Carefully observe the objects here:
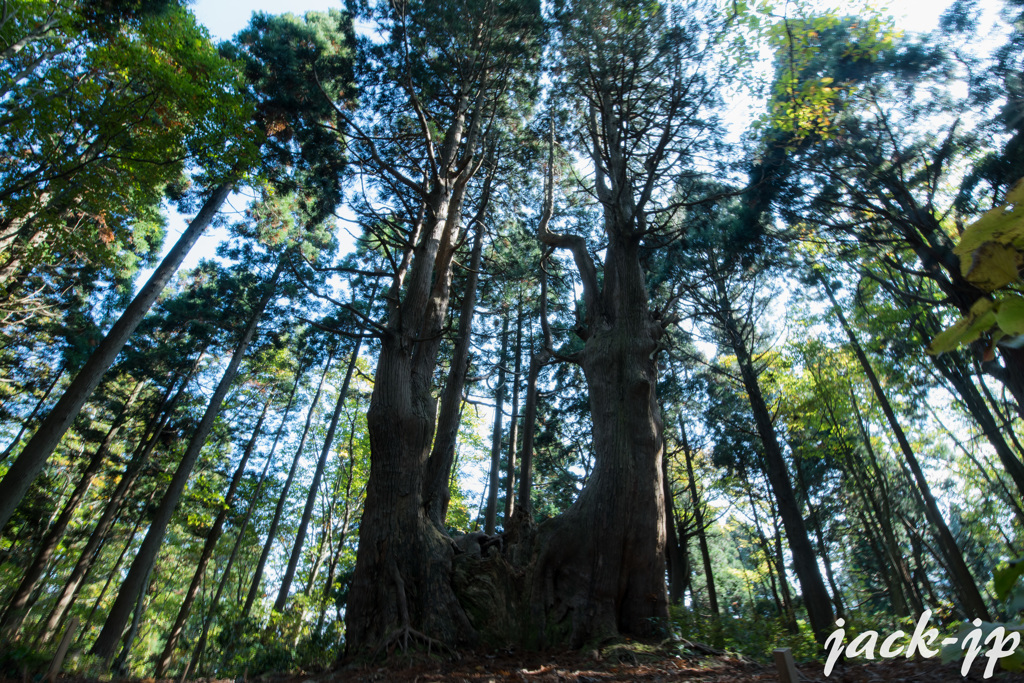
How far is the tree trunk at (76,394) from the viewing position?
634 cm

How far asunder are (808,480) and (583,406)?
24.9 feet

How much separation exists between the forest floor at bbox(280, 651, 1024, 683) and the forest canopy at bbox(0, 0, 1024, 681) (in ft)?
1.05

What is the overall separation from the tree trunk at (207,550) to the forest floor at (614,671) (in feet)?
33.6

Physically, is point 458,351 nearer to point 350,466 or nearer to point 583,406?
point 583,406

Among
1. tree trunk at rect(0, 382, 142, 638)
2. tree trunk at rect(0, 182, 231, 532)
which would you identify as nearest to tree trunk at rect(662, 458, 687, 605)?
tree trunk at rect(0, 182, 231, 532)

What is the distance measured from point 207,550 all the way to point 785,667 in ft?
47.5

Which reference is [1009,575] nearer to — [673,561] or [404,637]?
[404,637]

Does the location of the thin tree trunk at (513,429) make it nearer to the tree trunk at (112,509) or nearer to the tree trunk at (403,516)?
the tree trunk at (403,516)

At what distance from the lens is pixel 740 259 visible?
8469mm

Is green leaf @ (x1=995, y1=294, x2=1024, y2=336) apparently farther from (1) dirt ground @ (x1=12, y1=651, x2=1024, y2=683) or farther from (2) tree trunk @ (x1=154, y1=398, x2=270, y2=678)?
(2) tree trunk @ (x1=154, y1=398, x2=270, y2=678)

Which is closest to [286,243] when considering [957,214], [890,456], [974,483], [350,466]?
[350,466]

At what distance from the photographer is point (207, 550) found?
12.6 metres

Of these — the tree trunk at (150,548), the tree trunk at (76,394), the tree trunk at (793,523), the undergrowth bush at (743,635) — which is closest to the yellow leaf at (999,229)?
the undergrowth bush at (743,635)

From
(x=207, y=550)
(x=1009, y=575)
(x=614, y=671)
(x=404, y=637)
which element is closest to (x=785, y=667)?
(x=1009, y=575)
